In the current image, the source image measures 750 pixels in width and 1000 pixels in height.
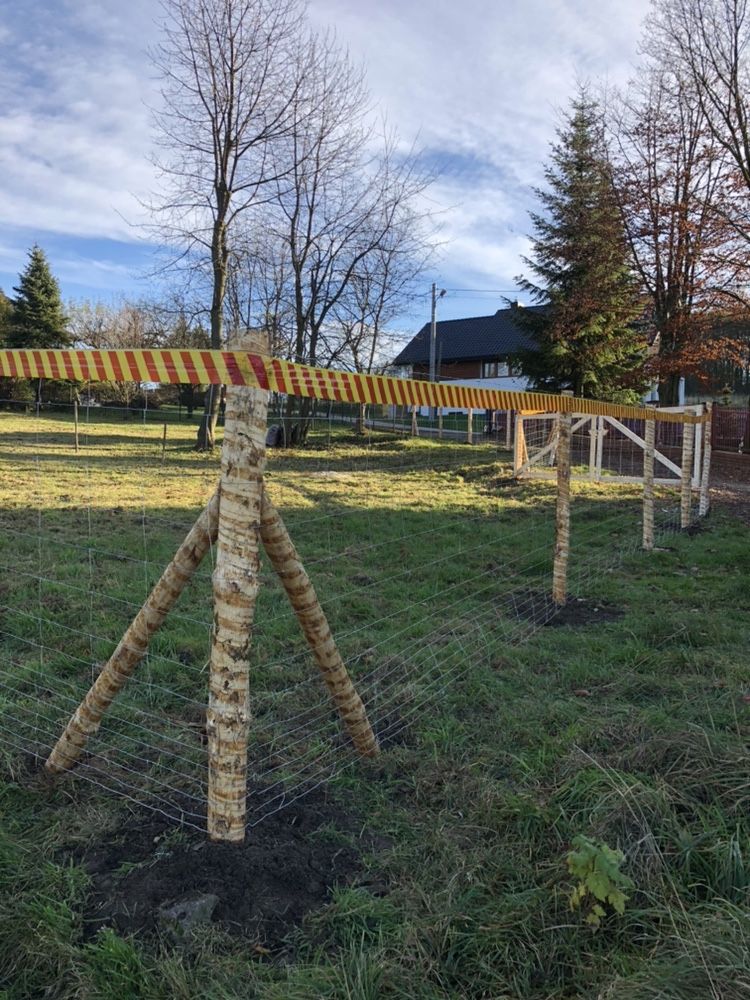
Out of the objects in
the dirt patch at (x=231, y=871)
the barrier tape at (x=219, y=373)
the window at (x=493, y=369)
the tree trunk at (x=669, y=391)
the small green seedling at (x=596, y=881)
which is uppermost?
the window at (x=493, y=369)

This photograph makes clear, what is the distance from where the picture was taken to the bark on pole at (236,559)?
2.12m

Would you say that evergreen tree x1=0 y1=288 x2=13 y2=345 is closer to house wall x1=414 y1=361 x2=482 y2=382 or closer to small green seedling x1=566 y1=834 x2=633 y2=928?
house wall x1=414 y1=361 x2=482 y2=382

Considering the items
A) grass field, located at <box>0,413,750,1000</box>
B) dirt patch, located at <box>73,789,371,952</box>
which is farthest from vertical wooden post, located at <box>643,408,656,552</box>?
dirt patch, located at <box>73,789,371,952</box>

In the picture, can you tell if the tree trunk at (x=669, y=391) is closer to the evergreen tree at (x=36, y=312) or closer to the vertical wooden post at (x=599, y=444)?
the vertical wooden post at (x=599, y=444)

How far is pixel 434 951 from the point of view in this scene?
6.26 feet

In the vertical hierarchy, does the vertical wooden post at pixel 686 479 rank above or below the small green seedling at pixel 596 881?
above

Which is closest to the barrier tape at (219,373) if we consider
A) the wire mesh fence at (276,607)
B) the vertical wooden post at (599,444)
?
the wire mesh fence at (276,607)

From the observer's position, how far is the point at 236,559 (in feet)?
7.07

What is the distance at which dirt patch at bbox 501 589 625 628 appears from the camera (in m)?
5.13

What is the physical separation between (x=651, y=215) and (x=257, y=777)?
2045 cm

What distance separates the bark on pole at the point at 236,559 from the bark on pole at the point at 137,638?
6.7 inches

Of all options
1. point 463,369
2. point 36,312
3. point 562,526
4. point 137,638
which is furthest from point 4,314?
point 137,638

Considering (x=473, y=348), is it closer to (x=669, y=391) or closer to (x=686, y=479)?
(x=669, y=391)

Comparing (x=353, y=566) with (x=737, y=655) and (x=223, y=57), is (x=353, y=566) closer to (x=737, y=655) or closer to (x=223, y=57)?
(x=737, y=655)
